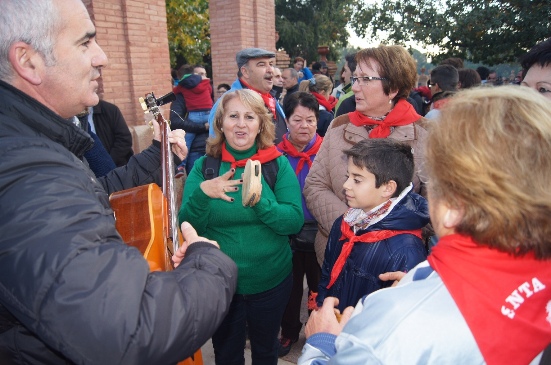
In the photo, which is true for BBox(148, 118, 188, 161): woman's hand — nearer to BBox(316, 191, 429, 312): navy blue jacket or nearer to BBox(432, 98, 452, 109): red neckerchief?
BBox(316, 191, 429, 312): navy blue jacket

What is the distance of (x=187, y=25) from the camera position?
45.2 ft

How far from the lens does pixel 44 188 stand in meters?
0.97

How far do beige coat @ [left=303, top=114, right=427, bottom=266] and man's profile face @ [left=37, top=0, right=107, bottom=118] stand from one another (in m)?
1.56

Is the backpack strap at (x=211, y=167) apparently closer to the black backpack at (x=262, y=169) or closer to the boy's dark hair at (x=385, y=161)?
the black backpack at (x=262, y=169)

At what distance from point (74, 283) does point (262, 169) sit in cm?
179

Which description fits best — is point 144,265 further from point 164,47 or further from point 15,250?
point 164,47

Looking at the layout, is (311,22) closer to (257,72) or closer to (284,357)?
(257,72)

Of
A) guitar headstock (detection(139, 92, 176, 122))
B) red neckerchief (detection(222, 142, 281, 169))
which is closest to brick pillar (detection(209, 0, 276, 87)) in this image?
guitar headstock (detection(139, 92, 176, 122))

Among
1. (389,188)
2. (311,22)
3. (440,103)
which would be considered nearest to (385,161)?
(389,188)

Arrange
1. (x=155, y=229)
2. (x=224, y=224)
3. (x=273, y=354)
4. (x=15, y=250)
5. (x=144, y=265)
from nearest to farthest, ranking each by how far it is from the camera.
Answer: (x=15, y=250), (x=144, y=265), (x=155, y=229), (x=224, y=224), (x=273, y=354)

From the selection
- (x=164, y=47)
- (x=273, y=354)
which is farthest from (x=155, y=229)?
(x=164, y=47)

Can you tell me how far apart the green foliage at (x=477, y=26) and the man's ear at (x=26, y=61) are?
1409 centimetres

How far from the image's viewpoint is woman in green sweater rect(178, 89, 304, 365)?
2.48 metres

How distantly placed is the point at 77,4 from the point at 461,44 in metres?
15.7
